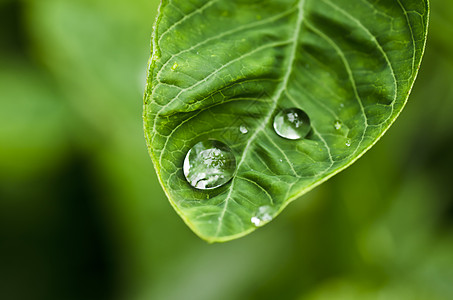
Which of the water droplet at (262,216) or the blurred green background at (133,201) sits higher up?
the blurred green background at (133,201)

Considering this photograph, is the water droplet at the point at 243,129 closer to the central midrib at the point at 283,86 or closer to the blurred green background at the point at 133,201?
the central midrib at the point at 283,86

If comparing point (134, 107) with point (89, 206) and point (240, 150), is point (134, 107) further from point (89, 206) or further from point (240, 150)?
point (240, 150)

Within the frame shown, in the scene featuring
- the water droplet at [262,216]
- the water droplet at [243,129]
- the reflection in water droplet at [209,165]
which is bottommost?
the water droplet at [262,216]

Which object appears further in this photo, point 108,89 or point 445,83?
point 108,89

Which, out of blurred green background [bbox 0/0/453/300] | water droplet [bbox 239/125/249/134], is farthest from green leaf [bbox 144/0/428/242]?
blurred green background [bbox 0/0/453/300]

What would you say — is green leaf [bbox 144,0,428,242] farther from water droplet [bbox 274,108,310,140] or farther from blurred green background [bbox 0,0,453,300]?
blurred green background [bbox 0,0,453,300]

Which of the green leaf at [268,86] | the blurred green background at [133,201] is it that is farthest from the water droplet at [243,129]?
the blurred green background at [133,201]

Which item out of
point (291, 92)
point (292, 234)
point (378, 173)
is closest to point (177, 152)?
point (291, 92)
